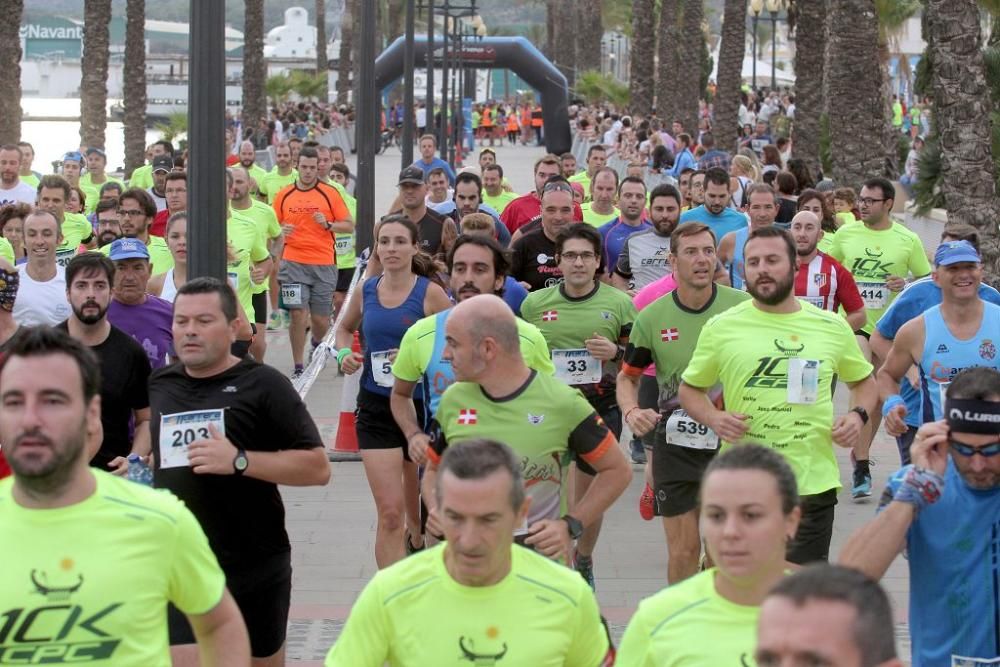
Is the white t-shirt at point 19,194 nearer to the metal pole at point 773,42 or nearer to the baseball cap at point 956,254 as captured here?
the baseball cap at point 956,254

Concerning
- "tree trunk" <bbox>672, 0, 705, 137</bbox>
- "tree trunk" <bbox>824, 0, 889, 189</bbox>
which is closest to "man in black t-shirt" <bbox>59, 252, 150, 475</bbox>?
"tree trunk" <bbox>824, 0, 889, 189</bbox>

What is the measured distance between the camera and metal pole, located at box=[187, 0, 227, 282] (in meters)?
7.40

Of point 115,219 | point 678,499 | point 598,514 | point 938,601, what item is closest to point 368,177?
point 115,219

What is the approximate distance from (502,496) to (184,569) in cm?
78

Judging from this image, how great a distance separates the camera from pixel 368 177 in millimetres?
18656

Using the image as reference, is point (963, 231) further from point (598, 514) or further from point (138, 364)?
point (138, 364)

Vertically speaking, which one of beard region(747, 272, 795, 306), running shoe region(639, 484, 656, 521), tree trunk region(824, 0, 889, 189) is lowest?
running shoe region(639, 484, 656, 521)

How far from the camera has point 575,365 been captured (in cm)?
890

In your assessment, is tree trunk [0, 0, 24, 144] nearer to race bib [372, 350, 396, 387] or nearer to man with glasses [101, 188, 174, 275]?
man with glasses [101, 188, 174, 275]

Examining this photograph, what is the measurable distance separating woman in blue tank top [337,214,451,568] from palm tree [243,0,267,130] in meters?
30.7

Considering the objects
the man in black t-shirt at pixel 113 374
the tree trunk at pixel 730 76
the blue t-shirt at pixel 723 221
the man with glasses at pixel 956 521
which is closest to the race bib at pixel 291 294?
the blue t-shirt at pixel 723 221

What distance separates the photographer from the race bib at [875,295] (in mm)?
11922

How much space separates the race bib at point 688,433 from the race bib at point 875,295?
4163 mm

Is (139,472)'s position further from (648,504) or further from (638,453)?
(638,453)
